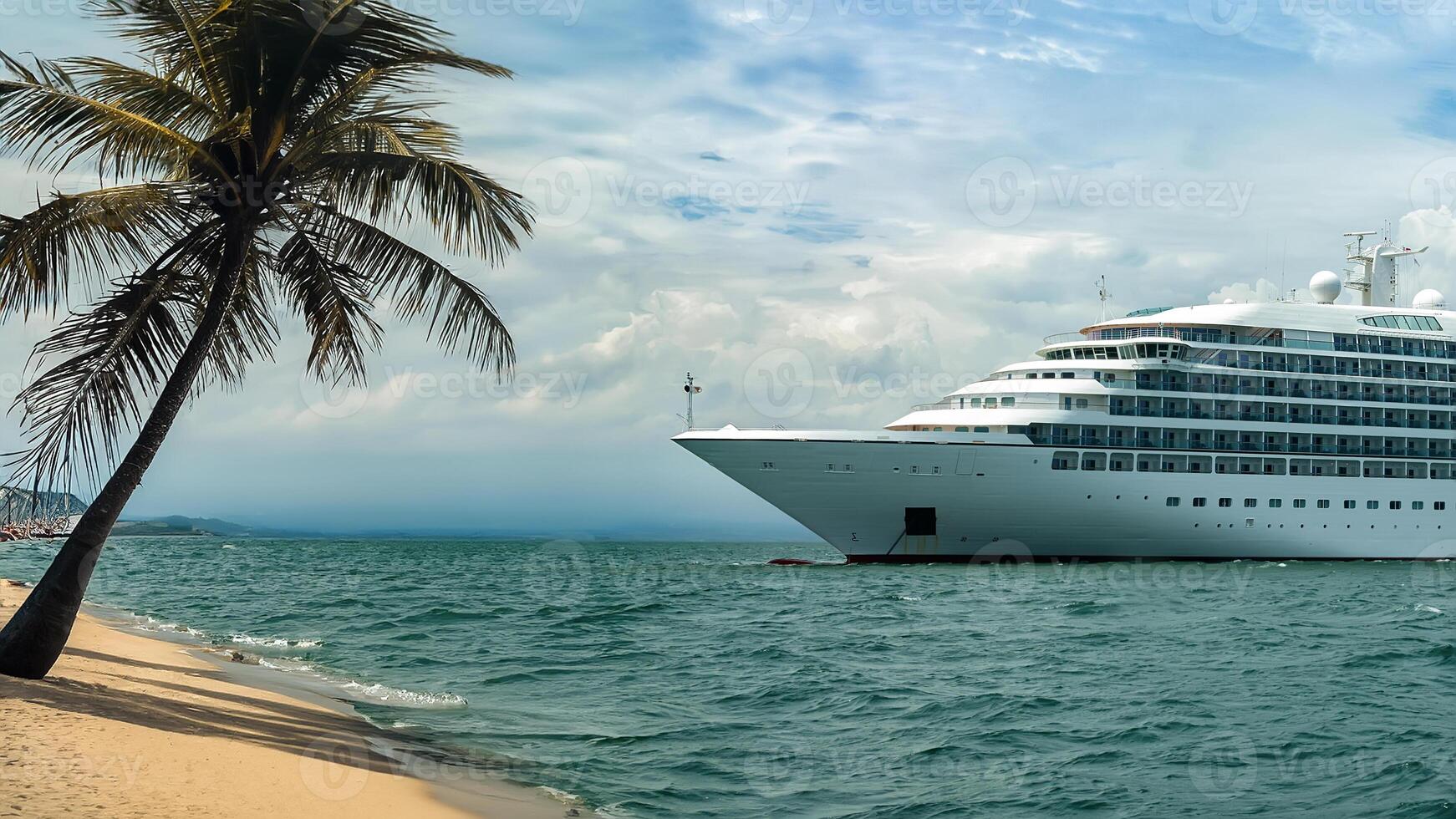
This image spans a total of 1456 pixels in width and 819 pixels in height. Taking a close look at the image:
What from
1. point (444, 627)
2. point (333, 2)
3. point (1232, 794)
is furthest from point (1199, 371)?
point (333, 2)

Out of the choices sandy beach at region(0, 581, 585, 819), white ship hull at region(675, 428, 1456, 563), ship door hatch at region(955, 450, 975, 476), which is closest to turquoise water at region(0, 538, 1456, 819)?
sandy beach at region(0, 581, 585, 819)

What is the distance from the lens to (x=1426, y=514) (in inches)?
2120

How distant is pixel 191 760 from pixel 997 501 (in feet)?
134

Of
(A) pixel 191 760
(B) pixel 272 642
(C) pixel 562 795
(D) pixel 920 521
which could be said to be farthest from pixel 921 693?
(D) pixel 920 521

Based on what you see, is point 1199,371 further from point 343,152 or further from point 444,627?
point 343,152

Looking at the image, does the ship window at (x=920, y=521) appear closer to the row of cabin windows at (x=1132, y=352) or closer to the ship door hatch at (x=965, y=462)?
the ship door hatch at (x=965, y=462)

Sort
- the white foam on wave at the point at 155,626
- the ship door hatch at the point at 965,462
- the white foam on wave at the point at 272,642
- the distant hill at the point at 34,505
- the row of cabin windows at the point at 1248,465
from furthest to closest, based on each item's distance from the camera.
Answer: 1. the row of cabin windows at the point at 1248,465
2. the ship door hatch at the point at 965,462
3. the white foam on wave at the point at 155,626
4. the white foam on wave at the point at 272,642
5. the distant hill at the point at 34,505

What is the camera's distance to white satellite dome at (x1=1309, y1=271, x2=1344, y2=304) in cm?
5812

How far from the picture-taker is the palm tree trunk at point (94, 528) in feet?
34.7

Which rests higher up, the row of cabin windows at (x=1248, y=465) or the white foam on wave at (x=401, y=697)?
the row of cabin windows at (x=1248, y=465)

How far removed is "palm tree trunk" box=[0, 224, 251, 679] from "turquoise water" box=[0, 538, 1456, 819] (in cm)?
411

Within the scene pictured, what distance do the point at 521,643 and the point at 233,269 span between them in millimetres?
12789

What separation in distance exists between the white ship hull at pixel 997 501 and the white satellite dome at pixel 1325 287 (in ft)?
39.1

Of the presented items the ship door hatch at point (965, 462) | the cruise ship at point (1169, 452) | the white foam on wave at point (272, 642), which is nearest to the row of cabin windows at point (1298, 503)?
the cruise ship at point (1169, 452)
